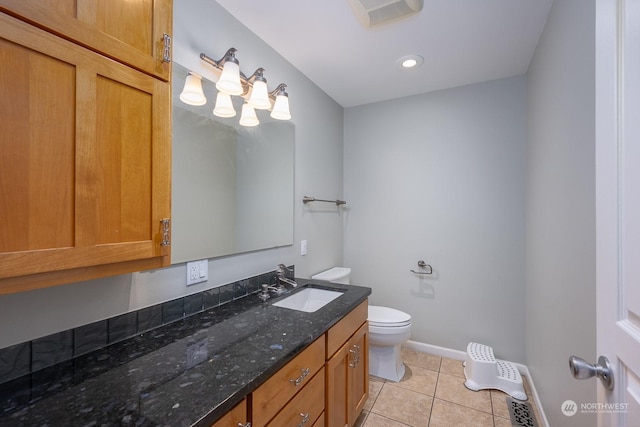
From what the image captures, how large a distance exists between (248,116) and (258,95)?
157mm

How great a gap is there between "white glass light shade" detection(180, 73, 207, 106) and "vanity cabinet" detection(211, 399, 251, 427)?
1.34 meters

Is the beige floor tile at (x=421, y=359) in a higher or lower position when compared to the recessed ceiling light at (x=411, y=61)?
lower

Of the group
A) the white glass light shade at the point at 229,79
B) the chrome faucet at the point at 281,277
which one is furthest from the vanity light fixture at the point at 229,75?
the chrome faucet at the point at 281,277

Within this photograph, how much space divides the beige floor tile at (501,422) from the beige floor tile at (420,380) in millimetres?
398

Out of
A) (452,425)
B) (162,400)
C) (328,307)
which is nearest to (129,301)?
(162,400)

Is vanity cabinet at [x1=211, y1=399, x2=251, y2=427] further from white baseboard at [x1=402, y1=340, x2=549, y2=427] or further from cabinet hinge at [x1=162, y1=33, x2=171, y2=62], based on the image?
white baseboard at [x1=402, y1=340, x2=549, y2=427]

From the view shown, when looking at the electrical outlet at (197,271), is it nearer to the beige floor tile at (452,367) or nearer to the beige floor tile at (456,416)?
the beige floor tile at (456,416)

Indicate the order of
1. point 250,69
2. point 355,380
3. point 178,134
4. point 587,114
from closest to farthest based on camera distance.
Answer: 1. point 587,114
2. point 178,134
3. point 355,380
4. point 250,69

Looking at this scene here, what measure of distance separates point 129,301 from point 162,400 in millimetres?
548

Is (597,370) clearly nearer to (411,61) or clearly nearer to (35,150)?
(35,150)

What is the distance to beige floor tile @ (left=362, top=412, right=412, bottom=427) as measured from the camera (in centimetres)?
173

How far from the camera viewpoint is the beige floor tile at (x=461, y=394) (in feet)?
6.24

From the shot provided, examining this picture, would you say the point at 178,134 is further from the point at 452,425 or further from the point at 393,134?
the point at 452,425

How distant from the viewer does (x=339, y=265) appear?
292cm
